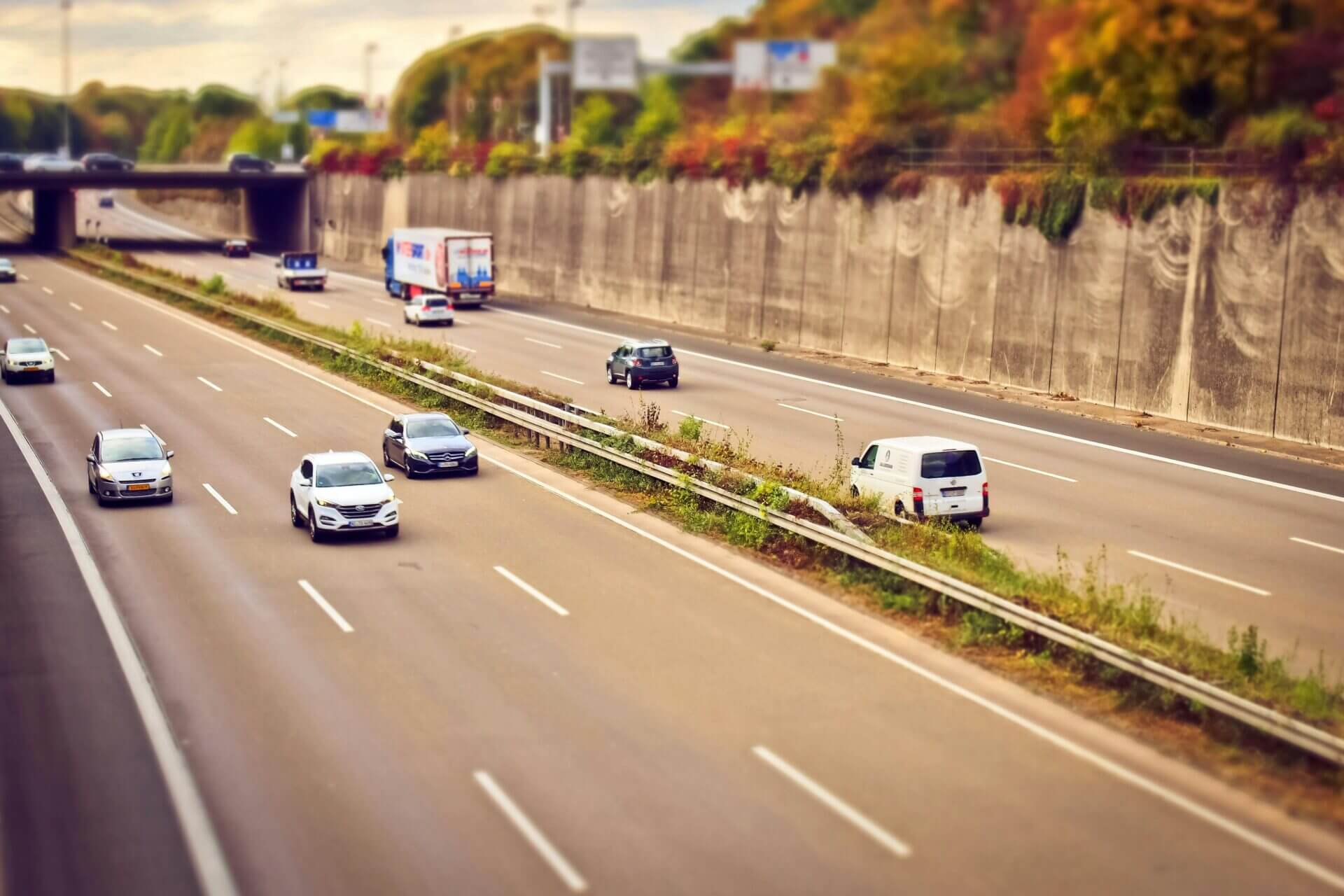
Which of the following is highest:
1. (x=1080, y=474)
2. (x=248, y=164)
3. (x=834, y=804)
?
(x=248, y=164)

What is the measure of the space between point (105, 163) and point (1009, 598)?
4448 inches

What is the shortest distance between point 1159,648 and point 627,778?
6896 millimetres

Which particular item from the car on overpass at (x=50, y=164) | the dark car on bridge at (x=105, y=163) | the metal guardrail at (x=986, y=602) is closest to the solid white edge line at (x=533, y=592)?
the metal guardrail at (x=986, y=602)

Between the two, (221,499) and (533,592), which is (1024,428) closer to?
(533,592)

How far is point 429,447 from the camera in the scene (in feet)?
99.2

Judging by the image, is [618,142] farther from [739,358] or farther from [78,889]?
[78,889]

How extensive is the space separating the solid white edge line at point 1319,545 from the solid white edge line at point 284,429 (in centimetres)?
2322

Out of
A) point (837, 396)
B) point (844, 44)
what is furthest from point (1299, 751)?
point (837, 396)

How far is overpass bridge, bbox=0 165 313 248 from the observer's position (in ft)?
330

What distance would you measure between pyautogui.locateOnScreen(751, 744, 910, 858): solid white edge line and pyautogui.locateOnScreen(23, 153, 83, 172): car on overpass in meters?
105

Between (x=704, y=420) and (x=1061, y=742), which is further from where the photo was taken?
(x=704, y=420)

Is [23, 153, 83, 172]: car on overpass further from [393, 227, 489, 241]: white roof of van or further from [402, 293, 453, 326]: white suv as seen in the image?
[402, 293, 453, 326]: white suv

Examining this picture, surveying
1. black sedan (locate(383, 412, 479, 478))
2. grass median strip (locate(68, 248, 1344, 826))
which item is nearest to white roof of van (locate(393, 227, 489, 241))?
grass median strip (locate(68, 248, 1344, 826))

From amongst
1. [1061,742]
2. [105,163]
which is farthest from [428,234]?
[1061,742]
